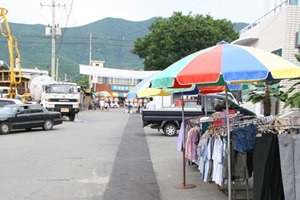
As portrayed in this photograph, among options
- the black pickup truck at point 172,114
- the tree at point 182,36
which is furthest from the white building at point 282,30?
the tree at point 182,36

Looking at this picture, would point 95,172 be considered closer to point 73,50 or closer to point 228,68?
point 228,68

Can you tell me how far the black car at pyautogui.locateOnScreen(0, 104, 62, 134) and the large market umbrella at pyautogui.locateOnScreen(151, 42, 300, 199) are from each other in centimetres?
1404

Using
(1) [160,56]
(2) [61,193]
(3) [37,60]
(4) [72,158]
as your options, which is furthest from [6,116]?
(3) [37,60]

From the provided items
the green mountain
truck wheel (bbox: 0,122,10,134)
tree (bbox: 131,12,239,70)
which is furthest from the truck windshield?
the green mountain

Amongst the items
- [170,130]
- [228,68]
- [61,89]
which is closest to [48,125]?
[170,130]

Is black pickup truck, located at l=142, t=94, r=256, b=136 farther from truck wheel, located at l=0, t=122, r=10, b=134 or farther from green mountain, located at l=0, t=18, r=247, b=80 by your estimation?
green mountain, located at l=0, t=18, r=247, b=80

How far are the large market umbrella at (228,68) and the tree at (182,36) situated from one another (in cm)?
3437

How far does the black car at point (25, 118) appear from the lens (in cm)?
1833

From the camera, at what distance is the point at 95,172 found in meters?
9.18

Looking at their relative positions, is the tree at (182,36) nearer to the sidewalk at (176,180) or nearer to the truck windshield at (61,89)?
the truck windshield at (61,89)

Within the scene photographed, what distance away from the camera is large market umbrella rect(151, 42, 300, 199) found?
16.8 feet

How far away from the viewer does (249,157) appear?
19.9ft

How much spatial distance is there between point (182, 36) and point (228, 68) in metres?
36.0

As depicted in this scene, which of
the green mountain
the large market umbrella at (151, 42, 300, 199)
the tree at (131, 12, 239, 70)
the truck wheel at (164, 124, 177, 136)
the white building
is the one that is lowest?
the truck wheel at (164, 124, 177, 136)
